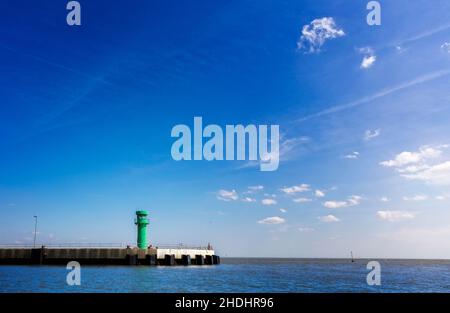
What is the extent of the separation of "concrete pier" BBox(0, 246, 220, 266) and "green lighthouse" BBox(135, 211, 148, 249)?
135 cm

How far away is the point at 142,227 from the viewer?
6756 cm

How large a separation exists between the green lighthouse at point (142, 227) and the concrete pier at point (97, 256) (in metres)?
1.35

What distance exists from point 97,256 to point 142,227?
8276 mm

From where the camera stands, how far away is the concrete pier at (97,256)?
66062mm

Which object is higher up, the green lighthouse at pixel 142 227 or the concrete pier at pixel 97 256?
the green lighthouse at pixel 142 227

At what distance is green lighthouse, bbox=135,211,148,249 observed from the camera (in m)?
67.1

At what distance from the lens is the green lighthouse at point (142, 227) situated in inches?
2643

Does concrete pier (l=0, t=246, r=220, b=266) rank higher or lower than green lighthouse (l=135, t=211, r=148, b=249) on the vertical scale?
lower
